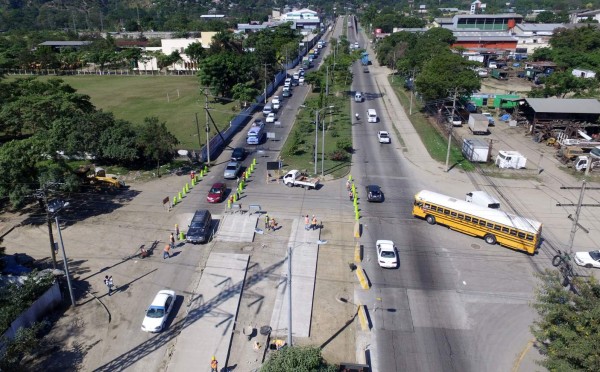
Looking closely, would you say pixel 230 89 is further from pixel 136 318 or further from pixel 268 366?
pixel 268 366

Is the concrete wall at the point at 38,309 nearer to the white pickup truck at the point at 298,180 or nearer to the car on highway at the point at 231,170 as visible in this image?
the car on highway at the point at 231,170

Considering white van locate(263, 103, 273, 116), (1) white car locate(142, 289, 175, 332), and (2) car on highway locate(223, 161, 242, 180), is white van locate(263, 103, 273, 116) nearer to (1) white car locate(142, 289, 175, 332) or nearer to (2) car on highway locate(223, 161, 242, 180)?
(2) car on highway locate(223, 161, 242, 180)

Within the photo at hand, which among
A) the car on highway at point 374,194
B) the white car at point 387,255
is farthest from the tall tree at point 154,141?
the white car at point 387,255

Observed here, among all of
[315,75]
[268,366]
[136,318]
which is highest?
[315,75]

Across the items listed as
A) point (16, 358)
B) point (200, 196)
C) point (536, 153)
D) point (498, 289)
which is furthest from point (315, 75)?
point (16, 358)

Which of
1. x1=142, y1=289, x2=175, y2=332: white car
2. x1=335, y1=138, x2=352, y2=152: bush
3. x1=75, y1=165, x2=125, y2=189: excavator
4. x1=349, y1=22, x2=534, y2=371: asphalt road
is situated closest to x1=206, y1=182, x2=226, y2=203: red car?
x1=75, y1=165, x2=125, y2=189: excavator

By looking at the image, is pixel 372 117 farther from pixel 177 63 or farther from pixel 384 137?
pixel 177 63
